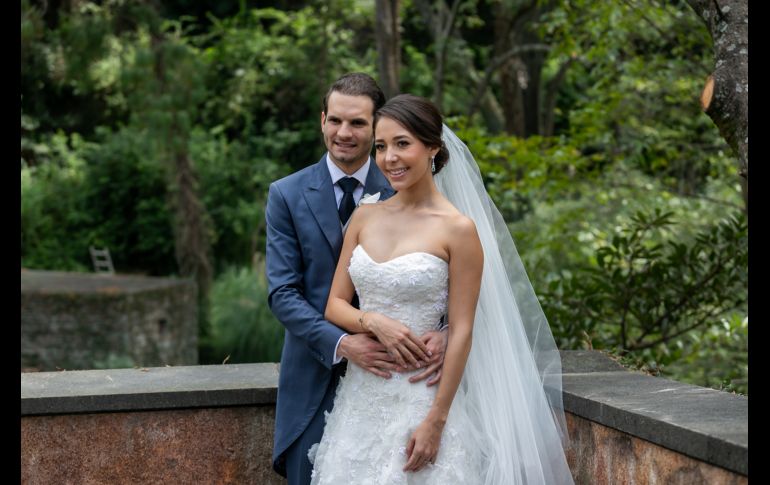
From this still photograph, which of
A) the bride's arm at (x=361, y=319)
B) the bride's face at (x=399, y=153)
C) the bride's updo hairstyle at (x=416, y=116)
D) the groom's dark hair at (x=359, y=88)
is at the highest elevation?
the groom's dark hair at (x=359, y=88)

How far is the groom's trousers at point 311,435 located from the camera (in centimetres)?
325

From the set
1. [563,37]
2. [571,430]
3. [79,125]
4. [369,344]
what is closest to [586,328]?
[571,430]

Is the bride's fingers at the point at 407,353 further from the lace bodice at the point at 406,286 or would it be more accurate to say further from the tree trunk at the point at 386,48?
the tree trunk at the point at 386,48

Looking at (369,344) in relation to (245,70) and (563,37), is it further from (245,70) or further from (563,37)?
(245,70)

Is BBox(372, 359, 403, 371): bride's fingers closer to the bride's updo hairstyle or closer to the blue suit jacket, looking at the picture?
the blue suit jacket

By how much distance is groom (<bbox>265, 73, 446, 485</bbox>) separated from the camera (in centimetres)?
316

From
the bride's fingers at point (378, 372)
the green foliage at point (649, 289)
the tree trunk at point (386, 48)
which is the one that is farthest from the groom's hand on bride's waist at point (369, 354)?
the tree trunk at point (386, 48)

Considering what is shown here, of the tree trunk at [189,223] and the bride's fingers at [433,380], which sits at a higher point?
the bride's fingers at [433,380]

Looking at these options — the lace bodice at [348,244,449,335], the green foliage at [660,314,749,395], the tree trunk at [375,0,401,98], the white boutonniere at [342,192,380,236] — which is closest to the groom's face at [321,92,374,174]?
the white boutonniere at [342,192,380,236]

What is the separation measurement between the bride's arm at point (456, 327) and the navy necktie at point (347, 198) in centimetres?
54

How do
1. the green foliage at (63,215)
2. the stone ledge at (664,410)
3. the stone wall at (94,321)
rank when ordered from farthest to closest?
the green foliage at (63,215), the stone wall at (94,321), the stone ledge at (664,410)

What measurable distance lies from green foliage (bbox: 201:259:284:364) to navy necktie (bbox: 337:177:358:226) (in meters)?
11.6

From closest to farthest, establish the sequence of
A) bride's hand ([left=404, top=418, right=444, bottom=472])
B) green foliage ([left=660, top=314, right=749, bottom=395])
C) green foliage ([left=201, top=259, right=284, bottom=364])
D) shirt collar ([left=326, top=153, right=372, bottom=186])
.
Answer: bride's hand ([left=404, top=418, right=444, bottom=472]) → shirt collar ([left=326, top=153, right=372, bottom=186]) → green foliage ([left=660, top=314, right=749, bottom=395]) → green foliage ([left=201, top=259, right=284, bottom=364])

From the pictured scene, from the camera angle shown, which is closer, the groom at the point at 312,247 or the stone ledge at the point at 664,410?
the stone ledge at the point at 664,410
